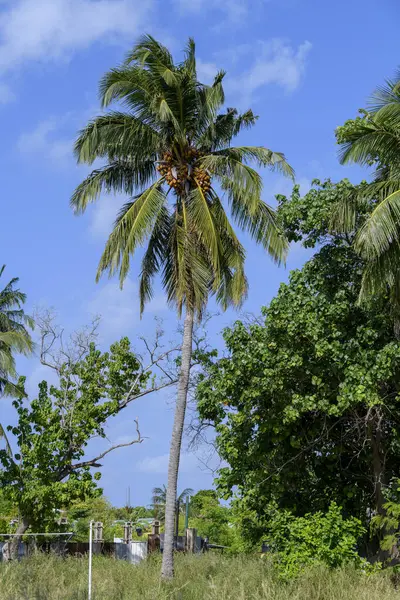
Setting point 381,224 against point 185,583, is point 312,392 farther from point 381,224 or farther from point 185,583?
point 381,224

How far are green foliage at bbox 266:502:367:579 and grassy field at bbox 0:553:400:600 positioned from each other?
0.47 metres

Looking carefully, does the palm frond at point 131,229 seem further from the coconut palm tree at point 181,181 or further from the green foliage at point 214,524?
the green foliage at point 214,524

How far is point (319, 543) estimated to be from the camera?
668 inches

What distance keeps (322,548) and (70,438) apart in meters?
15.8

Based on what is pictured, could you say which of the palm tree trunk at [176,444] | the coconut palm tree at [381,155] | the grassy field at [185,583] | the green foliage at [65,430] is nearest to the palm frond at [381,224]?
the coconut palm tree at [381,155]

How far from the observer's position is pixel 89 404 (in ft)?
100

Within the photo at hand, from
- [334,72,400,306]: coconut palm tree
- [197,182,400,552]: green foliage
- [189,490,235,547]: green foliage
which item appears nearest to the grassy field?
[197,182,400,552]: green foliage

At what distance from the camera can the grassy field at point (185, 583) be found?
13.9m

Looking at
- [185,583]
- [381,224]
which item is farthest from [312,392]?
[381,224]

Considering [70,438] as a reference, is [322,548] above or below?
below

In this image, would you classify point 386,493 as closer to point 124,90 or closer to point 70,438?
point 124,90

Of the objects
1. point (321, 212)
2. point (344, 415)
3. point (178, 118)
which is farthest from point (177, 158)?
point (344, 415)

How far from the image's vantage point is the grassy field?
13922mm

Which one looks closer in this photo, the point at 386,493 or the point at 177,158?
the point at 386,493
